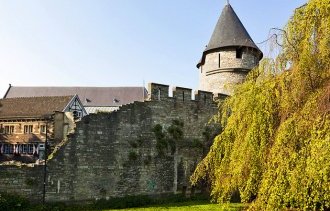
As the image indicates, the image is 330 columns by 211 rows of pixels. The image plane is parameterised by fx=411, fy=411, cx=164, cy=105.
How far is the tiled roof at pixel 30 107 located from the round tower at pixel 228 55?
15689mm

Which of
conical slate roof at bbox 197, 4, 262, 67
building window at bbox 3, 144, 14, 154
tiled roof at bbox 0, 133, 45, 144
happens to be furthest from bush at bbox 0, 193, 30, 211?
building window at bbox 3, 144, 14, 154

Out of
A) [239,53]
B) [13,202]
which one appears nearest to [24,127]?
[239,53]

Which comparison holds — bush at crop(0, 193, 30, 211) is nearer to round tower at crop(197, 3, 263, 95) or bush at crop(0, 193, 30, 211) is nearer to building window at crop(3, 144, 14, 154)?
round tower at crop(197, 3, 263, 95)

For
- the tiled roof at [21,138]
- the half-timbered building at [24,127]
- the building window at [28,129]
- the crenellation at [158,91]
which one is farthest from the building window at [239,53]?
the building window at [28,129]

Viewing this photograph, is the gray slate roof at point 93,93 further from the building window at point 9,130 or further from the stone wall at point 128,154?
the stone wall at point 128,154

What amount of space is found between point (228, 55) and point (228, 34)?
129 centimetres

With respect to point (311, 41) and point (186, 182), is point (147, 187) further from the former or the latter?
point (311, 41)

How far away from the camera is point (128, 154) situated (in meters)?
16.2

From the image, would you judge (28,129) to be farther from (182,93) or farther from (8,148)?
(182,93)

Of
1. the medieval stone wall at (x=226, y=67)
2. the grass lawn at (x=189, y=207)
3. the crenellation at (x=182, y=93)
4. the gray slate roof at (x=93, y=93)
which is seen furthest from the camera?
the gray slate roof at (x=93, y=93)

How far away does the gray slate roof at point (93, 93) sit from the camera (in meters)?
56.8

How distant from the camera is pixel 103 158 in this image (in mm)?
15586

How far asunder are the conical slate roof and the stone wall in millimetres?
3900

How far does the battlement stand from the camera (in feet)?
55.8
